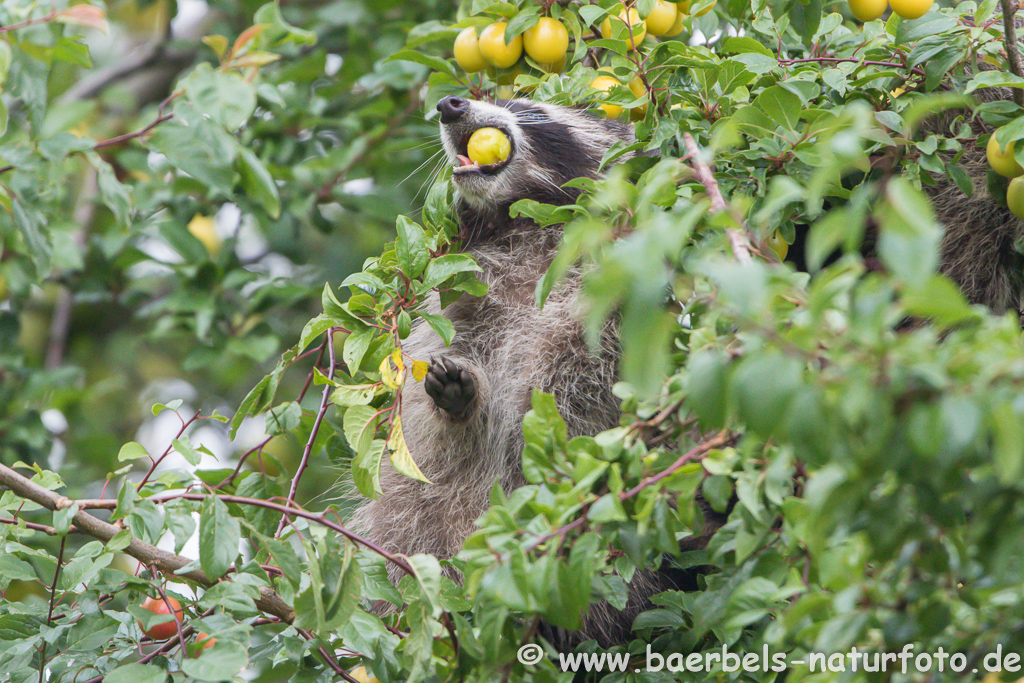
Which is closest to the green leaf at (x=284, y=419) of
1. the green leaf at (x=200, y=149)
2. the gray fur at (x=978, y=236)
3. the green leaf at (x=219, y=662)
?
the green leaf at (x=219, y=662)

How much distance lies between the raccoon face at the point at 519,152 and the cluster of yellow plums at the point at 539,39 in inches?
6.7

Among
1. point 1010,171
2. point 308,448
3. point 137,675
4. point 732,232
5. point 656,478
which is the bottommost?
point 137,675

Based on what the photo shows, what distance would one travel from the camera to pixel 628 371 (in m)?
0.75

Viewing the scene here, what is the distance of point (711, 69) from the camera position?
1.65 meters

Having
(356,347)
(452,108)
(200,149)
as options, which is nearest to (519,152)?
(452,108)

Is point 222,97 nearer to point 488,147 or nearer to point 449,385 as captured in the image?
point 488,147

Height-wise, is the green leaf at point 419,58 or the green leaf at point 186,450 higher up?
the green leaf at point 419,58

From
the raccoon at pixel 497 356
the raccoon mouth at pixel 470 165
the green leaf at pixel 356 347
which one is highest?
the raccoon mouth at pixel 470 165

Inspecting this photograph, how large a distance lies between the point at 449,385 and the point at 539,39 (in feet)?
2.72

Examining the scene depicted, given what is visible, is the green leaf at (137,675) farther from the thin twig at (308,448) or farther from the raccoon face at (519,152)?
the raccoon face at (519,152)

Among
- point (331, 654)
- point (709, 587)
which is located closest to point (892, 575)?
point (709, 587)

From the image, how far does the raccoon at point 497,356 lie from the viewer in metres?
2.31

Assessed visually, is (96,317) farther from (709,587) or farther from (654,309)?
(654,309)

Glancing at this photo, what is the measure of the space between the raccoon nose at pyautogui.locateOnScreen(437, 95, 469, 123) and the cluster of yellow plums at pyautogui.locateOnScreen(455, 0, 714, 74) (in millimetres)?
124
